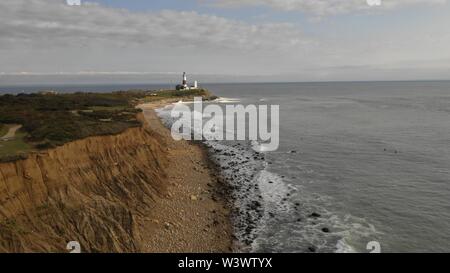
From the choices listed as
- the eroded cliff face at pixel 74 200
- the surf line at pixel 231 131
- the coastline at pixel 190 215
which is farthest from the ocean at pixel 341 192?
the eroded cliff face at pixel 74 200

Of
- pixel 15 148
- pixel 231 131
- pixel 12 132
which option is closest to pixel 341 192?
pixel 15 148

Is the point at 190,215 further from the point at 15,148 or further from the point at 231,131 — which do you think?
the point at 231,131

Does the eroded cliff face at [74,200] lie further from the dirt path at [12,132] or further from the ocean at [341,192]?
the ocean at [341,192]

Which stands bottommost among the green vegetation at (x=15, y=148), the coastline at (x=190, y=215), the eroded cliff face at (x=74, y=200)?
the coastline at (x=190, y=215)

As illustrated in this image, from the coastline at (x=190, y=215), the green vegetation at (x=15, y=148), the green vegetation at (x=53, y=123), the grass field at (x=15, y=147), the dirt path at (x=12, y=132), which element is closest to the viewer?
the green vegetation at (x=15, y=148)

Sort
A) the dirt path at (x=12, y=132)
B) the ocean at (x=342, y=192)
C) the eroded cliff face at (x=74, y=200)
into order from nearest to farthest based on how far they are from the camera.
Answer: the eroded cliff face at (x=74, y=200) → the ocean at (x=342, y=192) → the dirt path at (x=12, y=132)

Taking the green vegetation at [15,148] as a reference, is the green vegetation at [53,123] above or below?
above
